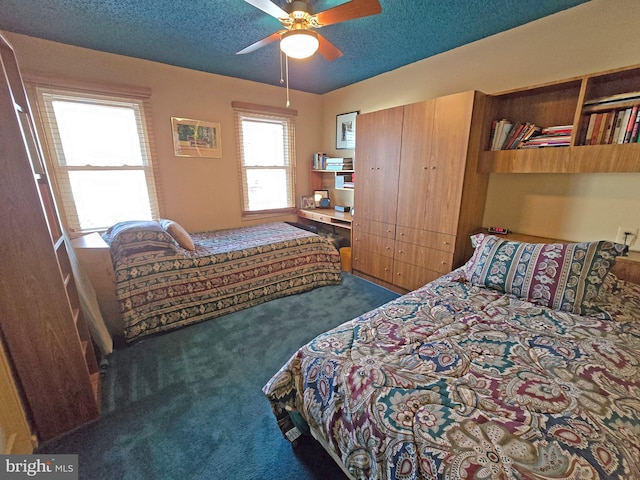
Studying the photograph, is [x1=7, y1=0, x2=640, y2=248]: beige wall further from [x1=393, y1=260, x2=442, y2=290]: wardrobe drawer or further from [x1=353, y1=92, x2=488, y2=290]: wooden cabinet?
[x1=393, y1=260, x2=442, y2=290]: wardrobe drawer

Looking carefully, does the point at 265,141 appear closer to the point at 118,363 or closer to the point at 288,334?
the point at 288,334

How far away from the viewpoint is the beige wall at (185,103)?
2.51 metres

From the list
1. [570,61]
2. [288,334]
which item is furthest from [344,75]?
[288,334]

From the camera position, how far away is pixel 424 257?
2697 millimetres

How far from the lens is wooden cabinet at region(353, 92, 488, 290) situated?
90.0 inches

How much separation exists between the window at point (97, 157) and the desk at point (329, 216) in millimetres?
1973

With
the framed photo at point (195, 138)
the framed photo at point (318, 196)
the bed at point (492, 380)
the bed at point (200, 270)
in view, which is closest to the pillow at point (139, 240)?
the bed at point (200, 270)

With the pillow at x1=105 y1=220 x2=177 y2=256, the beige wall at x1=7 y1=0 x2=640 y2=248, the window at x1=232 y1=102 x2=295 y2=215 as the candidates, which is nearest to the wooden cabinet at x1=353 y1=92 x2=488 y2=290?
the beige wall at x1=7 y1=0 x2=640 y2=248

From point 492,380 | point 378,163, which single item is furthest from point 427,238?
point 492,380

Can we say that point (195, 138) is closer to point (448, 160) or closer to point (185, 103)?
point (185, 103)

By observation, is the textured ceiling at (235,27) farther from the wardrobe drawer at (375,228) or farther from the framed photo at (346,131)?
the wardrobe drawer at (375,228)

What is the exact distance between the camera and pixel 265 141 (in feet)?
12.7

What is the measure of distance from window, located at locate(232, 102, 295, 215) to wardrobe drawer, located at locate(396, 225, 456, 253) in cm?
200

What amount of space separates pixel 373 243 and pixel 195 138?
8.16 feet
